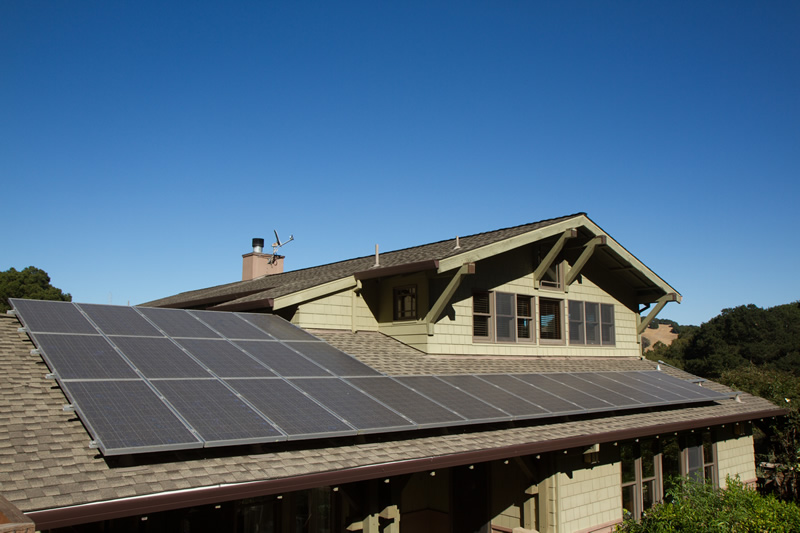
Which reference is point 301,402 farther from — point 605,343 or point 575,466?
point 605,343

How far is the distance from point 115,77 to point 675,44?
16036 mm

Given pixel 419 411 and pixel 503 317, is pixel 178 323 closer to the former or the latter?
pixel 419 411

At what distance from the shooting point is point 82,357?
25.4ft

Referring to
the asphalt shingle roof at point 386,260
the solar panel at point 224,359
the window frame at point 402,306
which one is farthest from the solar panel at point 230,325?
the window frame at point 402,306

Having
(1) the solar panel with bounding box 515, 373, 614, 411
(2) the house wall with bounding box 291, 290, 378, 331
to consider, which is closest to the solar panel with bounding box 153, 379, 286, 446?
(2) the house wall with bounding box 291, 290, 378, 331

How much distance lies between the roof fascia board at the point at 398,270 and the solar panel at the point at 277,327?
208cm

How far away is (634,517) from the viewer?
13367mm

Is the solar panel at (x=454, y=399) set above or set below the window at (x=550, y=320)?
below

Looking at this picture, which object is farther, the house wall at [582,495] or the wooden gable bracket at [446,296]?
the wooden gable bracket at [446,296]

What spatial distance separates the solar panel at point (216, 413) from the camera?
6.65 meters

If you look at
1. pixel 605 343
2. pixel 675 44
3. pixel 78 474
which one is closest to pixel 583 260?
pixel 605 343

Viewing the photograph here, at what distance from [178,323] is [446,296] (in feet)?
17.7

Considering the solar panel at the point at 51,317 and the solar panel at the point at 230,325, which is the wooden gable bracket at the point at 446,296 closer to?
the solar panel at the point at 230,325

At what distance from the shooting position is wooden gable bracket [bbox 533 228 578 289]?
15227mm
